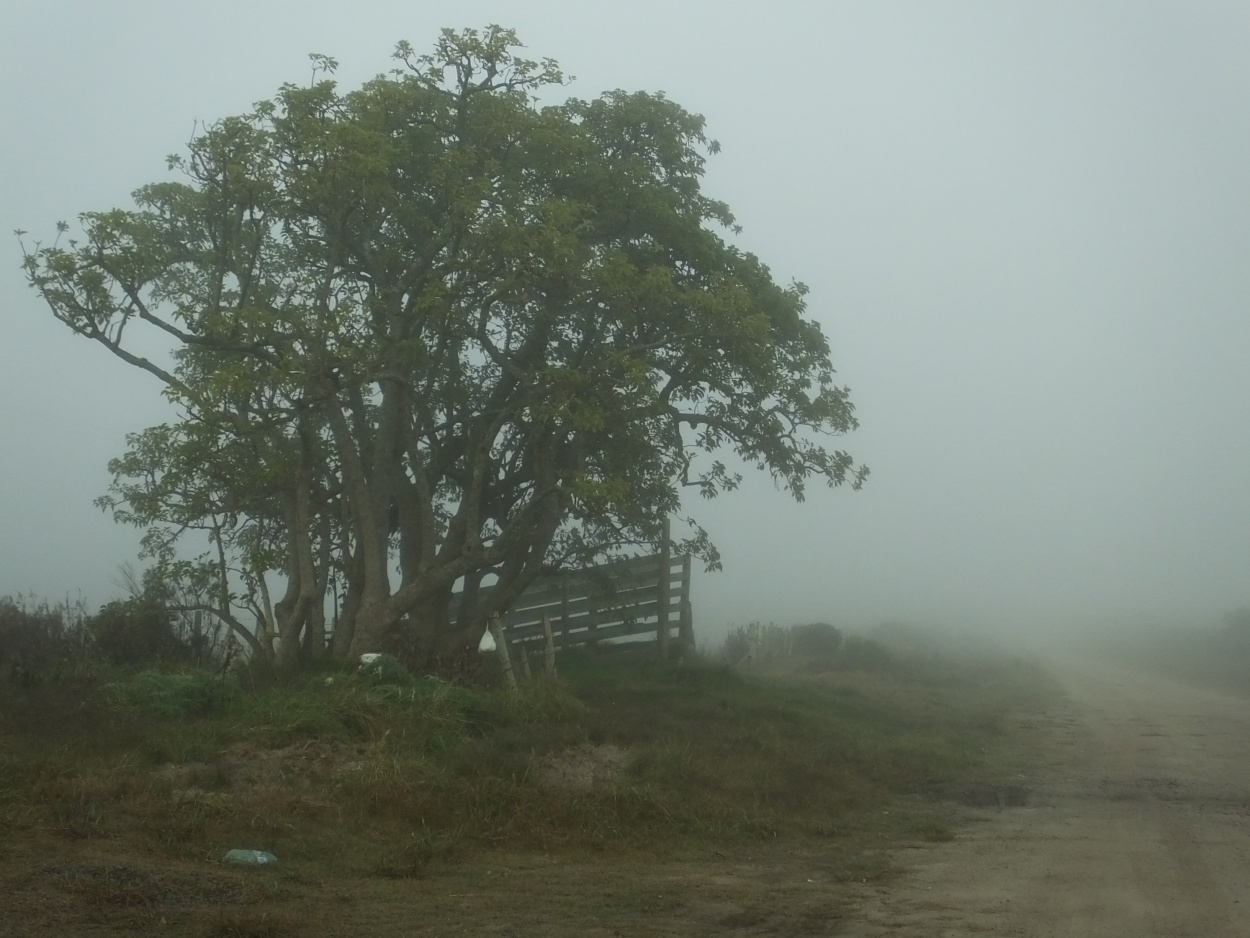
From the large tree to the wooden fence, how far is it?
2.79 m

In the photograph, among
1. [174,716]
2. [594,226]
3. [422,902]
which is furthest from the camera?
[594,226]

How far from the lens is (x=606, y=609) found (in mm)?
20141

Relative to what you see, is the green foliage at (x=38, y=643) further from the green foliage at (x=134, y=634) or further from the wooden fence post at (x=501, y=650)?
the wooden fence post at (x=501, y=650)

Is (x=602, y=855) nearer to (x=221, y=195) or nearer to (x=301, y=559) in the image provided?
(x=301, y=559)

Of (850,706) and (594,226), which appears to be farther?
(850,706)

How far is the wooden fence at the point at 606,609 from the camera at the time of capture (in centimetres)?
2012

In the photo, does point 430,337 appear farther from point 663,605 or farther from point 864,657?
point 864,657

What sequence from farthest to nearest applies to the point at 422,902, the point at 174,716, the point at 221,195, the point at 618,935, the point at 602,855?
the point at 221,195, the point at 174,716, the point at 602,855, the point at 422,902, the point at 618,935

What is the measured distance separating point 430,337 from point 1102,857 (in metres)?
9.86

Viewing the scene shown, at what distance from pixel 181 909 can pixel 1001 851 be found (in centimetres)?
620

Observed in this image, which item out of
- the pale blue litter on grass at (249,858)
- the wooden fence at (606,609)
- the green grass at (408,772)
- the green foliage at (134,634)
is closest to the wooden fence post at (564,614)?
the wooden fence at (606,609)

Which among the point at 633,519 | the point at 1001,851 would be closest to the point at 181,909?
the point at 1001,851

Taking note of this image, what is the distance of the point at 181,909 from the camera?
7.02 m

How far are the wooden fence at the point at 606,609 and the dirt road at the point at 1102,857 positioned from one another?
7.14 meters
